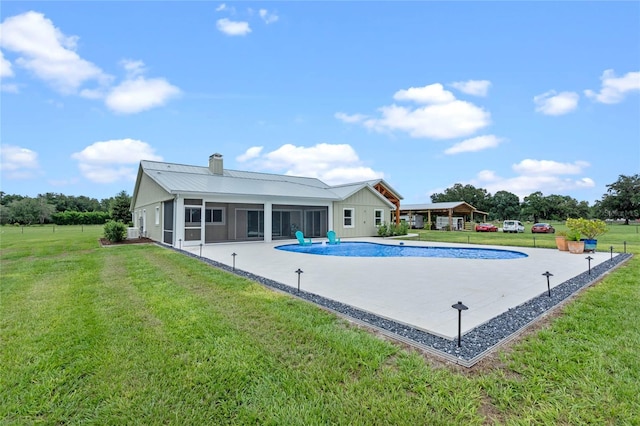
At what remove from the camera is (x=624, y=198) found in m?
50.6

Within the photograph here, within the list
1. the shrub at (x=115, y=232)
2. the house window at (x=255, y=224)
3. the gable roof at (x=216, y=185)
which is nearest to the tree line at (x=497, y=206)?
the gable roof at (x=216, y=185)

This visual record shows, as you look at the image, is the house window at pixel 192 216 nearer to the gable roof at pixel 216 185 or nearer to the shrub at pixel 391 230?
the gable roof at pixel 216 185

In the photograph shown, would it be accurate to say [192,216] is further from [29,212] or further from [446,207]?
[29,212]

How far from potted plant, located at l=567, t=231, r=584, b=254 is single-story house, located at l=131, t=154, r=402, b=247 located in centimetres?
1121

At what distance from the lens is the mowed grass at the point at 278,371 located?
7.08ft

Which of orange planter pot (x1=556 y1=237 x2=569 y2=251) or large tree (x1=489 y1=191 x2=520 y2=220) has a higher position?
large tree (x1=489 y1=191 x2=520 y2=220)

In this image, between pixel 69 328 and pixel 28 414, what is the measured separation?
1762 millimetres

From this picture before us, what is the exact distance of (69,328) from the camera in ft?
12.1

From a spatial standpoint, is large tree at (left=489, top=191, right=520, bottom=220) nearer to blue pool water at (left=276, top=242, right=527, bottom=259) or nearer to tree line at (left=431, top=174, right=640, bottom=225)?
tree line at (left=431, top=174, right=640, bottom=225)

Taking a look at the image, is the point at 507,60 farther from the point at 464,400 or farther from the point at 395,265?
the point at 464,400

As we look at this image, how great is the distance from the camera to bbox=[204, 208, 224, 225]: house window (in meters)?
16.5

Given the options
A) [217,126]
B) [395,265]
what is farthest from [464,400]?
[217,126]

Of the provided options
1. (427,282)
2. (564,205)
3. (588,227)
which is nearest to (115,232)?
(427,282)

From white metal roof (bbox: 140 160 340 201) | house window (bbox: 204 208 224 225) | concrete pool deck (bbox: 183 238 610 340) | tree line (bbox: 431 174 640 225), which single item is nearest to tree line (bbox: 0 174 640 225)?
tree line (bbox: 431 174 640 225)
